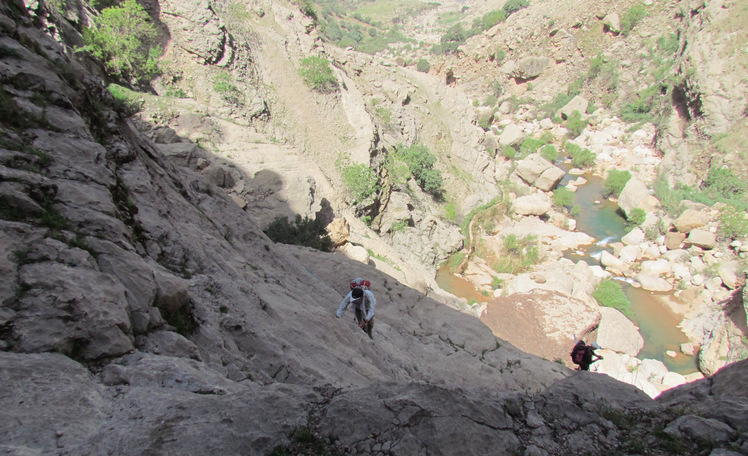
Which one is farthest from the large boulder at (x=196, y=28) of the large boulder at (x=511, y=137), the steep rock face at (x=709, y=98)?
the steep rock face at (x=709, y=98)

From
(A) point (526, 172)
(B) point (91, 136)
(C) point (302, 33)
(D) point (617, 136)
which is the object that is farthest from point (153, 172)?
(D) point (617, 136)

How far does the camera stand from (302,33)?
2336 centimetres

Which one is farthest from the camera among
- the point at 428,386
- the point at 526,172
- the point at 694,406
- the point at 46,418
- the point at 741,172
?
the point at 526,172

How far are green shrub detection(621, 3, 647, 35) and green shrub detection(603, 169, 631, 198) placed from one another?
26.7 metres

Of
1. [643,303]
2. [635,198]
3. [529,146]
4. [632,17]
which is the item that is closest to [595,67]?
[632,17]

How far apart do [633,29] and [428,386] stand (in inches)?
2322

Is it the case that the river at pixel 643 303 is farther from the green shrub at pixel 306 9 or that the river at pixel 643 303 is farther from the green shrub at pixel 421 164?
the green shrub at pixel 306 9

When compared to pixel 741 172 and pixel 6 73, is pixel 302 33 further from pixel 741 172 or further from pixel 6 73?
pixel 741 172

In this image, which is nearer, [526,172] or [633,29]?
[526,172]

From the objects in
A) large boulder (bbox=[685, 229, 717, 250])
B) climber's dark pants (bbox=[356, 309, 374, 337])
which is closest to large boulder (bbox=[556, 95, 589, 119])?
large boulder (bbox=[685, 229, 717, 250])

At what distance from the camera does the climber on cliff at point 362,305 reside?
664cm

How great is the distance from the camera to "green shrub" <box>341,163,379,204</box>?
20.2 metres

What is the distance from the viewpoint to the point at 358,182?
20328 millimetres

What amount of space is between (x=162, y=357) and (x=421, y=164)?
23694 mm
